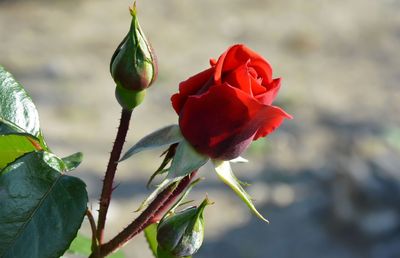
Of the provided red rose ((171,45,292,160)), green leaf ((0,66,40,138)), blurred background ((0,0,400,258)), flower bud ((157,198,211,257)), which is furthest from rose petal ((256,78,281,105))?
blurred background ((0,0,400,258))

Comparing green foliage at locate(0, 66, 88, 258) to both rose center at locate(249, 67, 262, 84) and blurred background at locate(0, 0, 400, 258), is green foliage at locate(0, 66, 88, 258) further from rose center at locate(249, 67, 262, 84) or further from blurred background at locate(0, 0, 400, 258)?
blurred background at locate(0, 0, 400, 258)

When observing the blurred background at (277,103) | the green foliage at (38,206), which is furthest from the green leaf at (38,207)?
the blurred background at (277,103)

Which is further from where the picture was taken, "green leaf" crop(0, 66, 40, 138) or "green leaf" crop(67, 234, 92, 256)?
"green leaf" crop(67, 234, 92, 256)

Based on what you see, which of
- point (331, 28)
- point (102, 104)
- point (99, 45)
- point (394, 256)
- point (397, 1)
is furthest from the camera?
point (397, 1)

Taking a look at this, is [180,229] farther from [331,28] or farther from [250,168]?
[331,28]

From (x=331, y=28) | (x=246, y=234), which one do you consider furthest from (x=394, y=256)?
(x=331, y=28)

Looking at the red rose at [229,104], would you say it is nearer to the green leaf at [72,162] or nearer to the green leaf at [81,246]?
the green leaf at [72,162]
